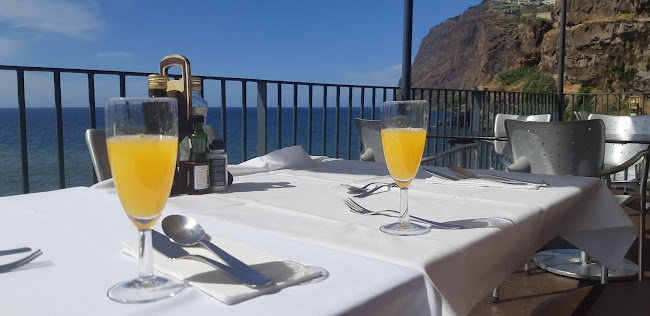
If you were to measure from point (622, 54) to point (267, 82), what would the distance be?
24.0 m

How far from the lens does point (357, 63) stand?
6625 cm

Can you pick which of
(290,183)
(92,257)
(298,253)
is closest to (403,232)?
(298,253)

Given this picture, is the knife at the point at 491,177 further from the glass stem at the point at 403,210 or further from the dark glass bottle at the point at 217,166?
the dark glass bottle at the point at 217,166

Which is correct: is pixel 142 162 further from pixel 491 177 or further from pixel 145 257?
pixel 491 177

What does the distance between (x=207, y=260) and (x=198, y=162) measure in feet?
2.02

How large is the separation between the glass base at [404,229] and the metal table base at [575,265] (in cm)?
223

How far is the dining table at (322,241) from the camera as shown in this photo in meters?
0.51

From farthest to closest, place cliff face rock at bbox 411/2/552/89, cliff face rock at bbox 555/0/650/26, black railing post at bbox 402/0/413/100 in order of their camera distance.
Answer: cliff face rock at bbox 411/2/552/89
cliff face rock at bbox 555/0/650/26
black railing post at bbox 402/0/413/100

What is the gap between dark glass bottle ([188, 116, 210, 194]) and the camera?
111 centimetres

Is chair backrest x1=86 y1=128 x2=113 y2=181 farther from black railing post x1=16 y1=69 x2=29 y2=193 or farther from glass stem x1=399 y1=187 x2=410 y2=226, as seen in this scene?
black railing post x1=16 y1=69 x2=29 y2=193

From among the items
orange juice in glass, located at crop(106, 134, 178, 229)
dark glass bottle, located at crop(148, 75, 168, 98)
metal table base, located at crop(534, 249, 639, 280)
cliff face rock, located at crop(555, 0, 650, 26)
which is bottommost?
metal table base, located at crop(534, 249, 639, 280)

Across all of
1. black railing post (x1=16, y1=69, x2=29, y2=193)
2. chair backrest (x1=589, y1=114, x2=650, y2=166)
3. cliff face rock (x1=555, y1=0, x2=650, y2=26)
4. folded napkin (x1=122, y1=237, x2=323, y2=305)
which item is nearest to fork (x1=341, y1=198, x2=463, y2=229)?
folded napkin (x1=122, y1=237, x2=323, y2=305)

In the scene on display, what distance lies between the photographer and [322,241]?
0.73 metres

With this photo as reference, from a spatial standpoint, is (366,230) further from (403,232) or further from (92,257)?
(92,257)
